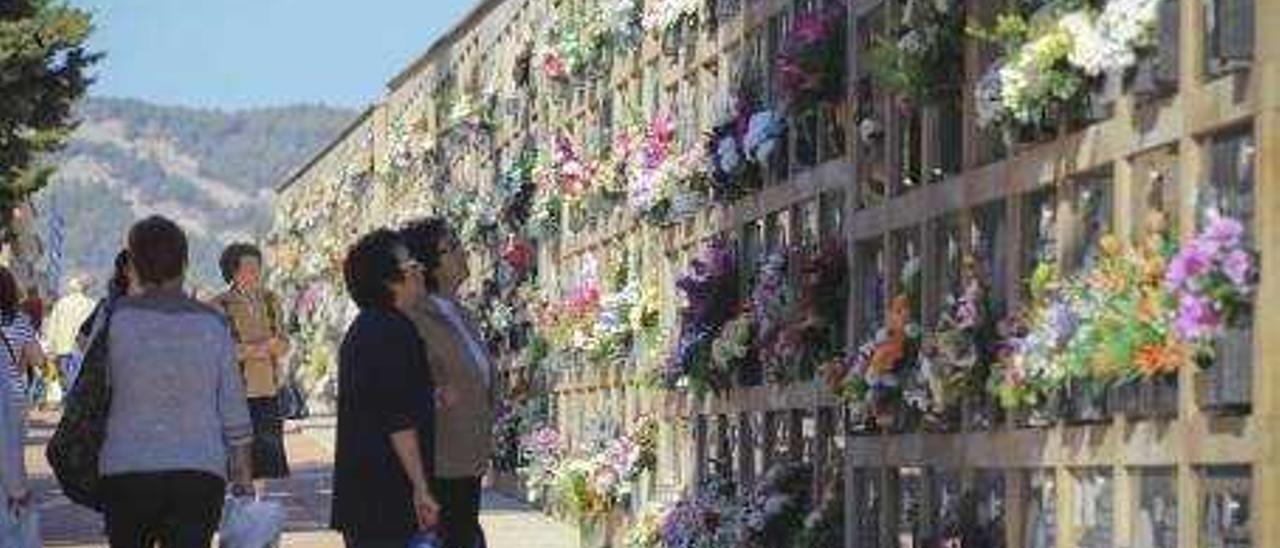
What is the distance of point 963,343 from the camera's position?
987 centimetres

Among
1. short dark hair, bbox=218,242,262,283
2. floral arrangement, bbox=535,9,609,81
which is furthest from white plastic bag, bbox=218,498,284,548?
floral arrangement, bbox=535,9,609,81

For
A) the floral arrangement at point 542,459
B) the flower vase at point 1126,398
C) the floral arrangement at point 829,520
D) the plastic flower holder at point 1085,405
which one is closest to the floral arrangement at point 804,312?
the floral arrangement at point 829,520

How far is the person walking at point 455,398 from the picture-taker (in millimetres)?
10125

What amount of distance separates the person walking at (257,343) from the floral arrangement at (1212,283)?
586 cm

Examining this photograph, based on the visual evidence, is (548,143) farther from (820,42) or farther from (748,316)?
(820,42)

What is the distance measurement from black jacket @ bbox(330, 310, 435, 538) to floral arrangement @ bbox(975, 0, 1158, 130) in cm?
185

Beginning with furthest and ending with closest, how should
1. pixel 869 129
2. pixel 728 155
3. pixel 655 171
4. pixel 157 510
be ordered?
pixel 655 171
pixel 728 155
pixel 869 129
pixel 157 510

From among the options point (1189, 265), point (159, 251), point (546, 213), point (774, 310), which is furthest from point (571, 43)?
point (1189, 265)

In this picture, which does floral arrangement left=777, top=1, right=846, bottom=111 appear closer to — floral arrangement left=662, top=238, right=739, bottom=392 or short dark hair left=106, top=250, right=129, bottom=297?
floral arrangement left=662, top=238, right=739, bottom=392

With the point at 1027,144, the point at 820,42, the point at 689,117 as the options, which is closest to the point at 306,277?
the point at 689,117

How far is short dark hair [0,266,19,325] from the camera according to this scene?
1219 centimetres

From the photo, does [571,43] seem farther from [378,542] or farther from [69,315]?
[378,542]

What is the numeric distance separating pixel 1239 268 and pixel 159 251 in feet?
10.2

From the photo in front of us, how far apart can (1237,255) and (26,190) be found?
91.9ft
